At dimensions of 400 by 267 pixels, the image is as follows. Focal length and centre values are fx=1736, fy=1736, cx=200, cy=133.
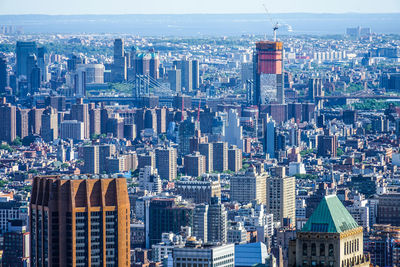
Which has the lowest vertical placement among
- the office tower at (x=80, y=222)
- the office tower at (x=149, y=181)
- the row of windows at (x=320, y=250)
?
the office tower at (x=149, y=181)

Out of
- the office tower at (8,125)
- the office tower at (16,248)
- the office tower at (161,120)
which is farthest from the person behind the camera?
the office tower at (161,120)

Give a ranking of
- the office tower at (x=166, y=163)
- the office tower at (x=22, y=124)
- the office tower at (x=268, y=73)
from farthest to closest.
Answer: the office tower at (x=268, y=73) < the office tower at (x=22, y=124) < the office tower at (x=166, y=163)

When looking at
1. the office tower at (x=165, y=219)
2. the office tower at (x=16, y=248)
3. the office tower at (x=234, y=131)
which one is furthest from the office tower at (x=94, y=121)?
the office tower at (x=16, y=248)

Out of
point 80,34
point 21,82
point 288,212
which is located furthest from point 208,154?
point 80,34

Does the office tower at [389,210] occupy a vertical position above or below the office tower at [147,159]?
above

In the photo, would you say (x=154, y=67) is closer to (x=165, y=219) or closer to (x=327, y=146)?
(x=327, y=146)

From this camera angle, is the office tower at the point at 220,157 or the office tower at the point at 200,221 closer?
the office tower at the point at 200,221

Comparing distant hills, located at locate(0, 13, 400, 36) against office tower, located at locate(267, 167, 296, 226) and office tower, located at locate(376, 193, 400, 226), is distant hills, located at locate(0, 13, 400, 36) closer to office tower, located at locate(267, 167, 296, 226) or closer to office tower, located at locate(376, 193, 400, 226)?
office tower, located at locate(267, 167, 296, 226)

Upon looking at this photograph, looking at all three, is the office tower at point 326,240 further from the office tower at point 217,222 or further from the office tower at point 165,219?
the office tower at point 165,219
